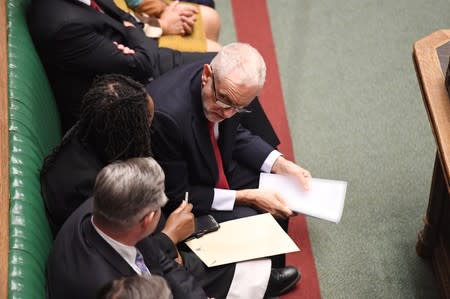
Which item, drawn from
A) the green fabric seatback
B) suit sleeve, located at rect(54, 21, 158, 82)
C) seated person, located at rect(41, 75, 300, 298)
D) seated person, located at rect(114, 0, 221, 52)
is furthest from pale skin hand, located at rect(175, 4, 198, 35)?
seated person, located at rect(41, 75, 300, 298)

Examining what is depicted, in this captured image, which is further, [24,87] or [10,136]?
[24,87]

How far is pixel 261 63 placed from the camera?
2270 millimetres

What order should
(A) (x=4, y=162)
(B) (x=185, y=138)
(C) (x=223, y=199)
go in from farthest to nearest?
(C) (x=223, y=199) → (B) (x=185, y=138) → (A) (x=4, y=162)

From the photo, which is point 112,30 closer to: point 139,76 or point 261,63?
point 139,76

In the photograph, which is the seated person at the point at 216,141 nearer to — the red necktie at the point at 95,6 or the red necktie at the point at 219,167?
the red necktie at the point at 219,167

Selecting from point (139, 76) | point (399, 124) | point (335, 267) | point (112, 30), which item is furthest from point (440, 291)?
point (112, 30)

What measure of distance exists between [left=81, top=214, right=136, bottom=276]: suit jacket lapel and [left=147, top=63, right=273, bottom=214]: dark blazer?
0.59 meters

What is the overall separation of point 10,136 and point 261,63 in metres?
0.87

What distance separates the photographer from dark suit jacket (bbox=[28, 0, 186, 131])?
98.6 inches

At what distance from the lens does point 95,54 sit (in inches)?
103

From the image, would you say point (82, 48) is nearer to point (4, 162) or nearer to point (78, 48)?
point (78, 48)

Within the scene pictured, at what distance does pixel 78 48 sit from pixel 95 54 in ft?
0.27

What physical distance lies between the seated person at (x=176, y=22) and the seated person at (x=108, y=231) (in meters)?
1.56

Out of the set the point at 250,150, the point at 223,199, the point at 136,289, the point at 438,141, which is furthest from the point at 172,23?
the point at 136,289
